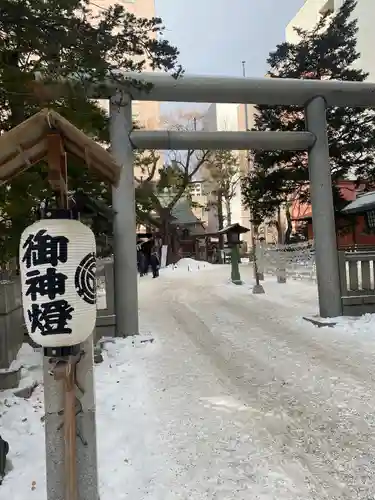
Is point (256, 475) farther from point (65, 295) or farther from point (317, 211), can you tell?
point (317, 211)

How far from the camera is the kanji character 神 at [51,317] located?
2.70m

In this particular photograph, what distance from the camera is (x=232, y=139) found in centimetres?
864

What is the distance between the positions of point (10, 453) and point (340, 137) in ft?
46.6

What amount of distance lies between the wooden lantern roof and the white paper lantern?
0.40 meters

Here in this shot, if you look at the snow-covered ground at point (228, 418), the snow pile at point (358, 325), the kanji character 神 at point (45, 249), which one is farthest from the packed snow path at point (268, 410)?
the kanji character 神 at point (45, 249)

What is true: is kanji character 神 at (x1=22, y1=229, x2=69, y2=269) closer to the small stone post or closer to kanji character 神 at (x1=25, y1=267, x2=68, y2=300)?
kanji character 神 at (x1=25, y1=267, x2=68, y2=300)

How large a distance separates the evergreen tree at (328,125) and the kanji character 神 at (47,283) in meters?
12.8

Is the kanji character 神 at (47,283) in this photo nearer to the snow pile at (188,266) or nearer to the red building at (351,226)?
the red building at (351,226)

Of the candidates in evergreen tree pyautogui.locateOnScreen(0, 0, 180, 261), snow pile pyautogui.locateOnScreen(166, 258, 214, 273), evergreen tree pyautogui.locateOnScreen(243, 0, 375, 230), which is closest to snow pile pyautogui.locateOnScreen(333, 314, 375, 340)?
evergreen tree pyautogui.locateOnScreen(0, 0, 180, 261)

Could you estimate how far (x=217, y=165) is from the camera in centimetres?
3303

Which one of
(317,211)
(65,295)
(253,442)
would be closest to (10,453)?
(65,295)

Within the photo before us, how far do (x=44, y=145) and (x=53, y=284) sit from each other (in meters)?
0.87

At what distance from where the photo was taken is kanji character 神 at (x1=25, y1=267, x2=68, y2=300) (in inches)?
107

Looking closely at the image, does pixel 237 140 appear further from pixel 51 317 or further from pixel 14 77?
pixel 51 317
